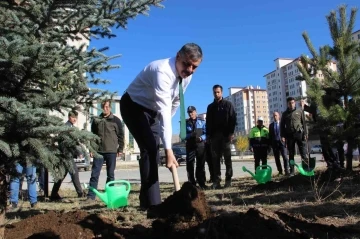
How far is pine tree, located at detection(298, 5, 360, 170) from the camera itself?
5965 millimetres

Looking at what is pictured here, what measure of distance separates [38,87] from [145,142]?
1029 mm

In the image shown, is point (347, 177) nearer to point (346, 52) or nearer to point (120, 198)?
point (346, 52)

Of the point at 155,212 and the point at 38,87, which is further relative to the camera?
the point at 38,87

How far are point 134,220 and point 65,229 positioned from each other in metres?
0.79

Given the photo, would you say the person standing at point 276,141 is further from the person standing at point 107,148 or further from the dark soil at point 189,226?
the dark soil at point 189,226

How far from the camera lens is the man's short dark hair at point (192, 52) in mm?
2926

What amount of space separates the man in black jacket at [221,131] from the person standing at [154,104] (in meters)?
3.35

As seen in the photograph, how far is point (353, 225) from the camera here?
2.76 meters

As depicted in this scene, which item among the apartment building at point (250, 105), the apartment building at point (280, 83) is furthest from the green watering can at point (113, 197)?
the apartment building at point (250, 105)

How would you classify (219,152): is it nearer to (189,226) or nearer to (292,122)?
(292,122)

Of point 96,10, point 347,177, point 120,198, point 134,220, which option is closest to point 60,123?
point 134,220

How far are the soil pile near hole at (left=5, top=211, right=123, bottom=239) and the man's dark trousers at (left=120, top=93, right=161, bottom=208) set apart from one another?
0.64 m

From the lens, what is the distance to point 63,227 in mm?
2598

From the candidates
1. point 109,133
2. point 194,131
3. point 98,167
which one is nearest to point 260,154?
point 194,131
